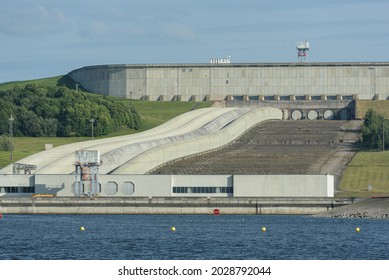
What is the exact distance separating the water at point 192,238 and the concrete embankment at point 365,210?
3.73m

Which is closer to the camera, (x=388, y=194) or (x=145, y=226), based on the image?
(x=145, y=226)

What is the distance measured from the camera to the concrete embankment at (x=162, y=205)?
154 m

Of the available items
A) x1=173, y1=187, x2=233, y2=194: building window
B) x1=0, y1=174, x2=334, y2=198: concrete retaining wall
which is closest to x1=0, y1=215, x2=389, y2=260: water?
x1=0, y1=174, x2=334, y2=198: concrete retaining wall

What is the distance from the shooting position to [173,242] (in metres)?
109

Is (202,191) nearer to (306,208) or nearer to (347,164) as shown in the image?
(306,208)

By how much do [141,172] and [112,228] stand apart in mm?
49145

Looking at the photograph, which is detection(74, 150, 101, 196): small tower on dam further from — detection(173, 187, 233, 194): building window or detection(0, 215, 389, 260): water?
detection(0, 215, 389, 260): water

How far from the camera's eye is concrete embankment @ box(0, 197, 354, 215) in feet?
507

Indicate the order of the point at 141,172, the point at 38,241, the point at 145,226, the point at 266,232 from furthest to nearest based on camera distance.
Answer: the point at 141,172 → the point at 145,226 → the point at 266,232 → the point at 38,241

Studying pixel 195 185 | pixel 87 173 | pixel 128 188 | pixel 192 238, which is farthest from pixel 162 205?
pixel 192 238

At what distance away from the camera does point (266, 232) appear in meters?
122

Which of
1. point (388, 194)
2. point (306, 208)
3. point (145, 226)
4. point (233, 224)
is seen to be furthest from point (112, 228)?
point (388, 194)

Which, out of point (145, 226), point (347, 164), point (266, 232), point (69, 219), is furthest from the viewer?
point (347, 164)

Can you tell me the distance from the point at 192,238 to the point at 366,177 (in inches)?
2674
